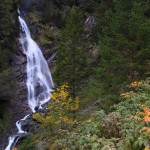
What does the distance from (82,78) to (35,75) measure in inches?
→ 420

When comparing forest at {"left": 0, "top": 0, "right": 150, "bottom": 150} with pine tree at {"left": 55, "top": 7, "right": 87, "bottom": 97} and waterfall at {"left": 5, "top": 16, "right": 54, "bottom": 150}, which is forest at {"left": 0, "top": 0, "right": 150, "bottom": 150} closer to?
pine tree at {"left": 55, "top": 7, "right": 87, "bottom": 97}

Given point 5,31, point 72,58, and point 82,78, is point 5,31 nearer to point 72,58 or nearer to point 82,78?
point 82,78

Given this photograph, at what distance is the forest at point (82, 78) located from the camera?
22.8ft

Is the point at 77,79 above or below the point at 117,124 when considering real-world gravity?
below

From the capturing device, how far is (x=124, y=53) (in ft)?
48.9

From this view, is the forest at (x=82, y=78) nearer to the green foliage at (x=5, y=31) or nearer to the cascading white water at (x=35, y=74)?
the green foliage at (x=5, y=31)

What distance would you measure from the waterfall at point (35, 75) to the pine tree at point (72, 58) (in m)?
8.33

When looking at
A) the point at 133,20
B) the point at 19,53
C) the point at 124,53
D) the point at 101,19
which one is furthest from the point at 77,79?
the point at 19,53

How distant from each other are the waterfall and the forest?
551 millimetres

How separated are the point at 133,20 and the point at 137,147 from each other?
9746 millimetres

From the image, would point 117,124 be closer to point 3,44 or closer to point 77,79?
point 77,79

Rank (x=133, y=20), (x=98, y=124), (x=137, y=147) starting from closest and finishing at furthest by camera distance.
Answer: (x=137, y=147) → (x=98, y=124) → (x=133, y=20)

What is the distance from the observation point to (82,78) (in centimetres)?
2364

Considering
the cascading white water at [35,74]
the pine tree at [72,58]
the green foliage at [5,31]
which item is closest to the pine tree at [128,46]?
the pine tree at [72,58]
